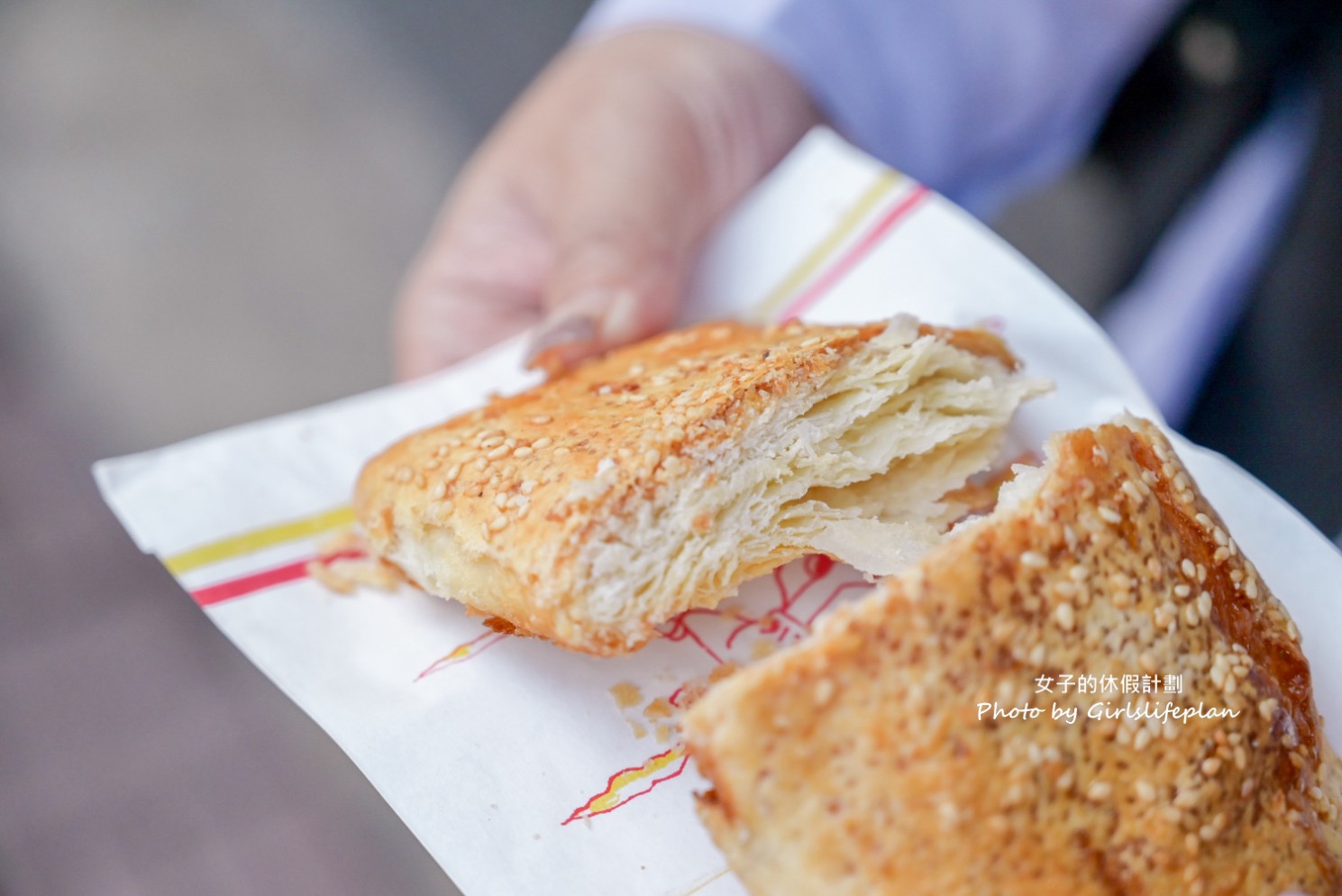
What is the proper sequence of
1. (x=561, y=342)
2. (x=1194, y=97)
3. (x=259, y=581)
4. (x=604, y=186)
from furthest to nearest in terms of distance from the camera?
1. (x=1194, y=97)
2. (x=604, y=186)
3. (x=561, y=342)
4. (x=259, y=581)

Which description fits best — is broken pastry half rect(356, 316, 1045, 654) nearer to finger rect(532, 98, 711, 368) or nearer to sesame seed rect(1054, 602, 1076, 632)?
sesame seed rect(1054, 602, 1076, 632)

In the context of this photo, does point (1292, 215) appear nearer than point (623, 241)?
No

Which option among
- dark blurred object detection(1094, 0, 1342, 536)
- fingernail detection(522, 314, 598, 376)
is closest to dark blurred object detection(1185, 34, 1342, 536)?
dark blurred object detection(1094, 0, 1342, 536)

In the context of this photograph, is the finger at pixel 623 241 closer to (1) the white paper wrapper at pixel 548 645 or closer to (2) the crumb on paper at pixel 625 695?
(1) the white paper wrapper at pixel 548 645

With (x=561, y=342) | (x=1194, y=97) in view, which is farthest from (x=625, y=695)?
(x=1194, y=97)

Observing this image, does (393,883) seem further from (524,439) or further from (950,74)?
(950,74)

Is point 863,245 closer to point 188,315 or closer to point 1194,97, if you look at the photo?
point 1194,97
